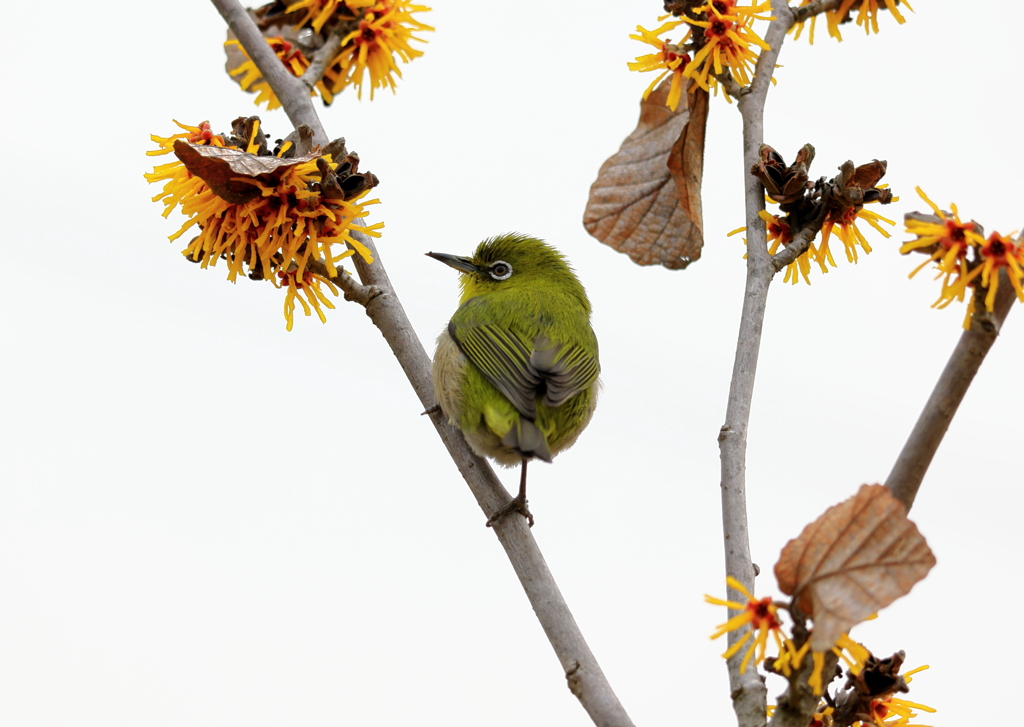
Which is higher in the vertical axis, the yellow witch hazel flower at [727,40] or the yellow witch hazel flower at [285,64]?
the yellow witch hazel flower at [285,64]

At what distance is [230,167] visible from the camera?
1.84m

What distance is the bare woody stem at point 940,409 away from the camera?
142 cm

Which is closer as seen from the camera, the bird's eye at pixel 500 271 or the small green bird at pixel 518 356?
the small green bird at pixel 518 356

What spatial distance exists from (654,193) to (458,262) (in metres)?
0.92

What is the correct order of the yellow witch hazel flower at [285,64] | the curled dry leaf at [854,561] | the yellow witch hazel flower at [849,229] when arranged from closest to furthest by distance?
the curled dry leaf at [854,561] → the yellow witch hazel flower at [849,229] → the yellow witch hazel flower at [285,64]

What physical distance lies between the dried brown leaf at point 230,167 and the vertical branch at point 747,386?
2.86ft

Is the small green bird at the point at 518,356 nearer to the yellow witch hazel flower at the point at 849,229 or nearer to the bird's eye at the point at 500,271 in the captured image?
the bird's eye at the point at 500,271

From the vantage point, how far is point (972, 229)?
1513 mm

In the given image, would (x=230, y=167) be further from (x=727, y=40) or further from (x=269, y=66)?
(x=727, y=40)

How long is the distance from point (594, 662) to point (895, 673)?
510mm

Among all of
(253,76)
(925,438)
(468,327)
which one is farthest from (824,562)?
(253,76)

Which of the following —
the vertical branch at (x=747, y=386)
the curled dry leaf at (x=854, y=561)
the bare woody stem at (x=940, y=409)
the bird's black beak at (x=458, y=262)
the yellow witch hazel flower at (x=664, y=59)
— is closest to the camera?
the curled dry leaf at (x=854, y=561)

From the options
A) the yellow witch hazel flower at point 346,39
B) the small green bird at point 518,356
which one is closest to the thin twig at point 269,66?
the yellow witch hazel flower at point 346,39

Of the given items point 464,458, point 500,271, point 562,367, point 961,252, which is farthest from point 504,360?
point 961,252
